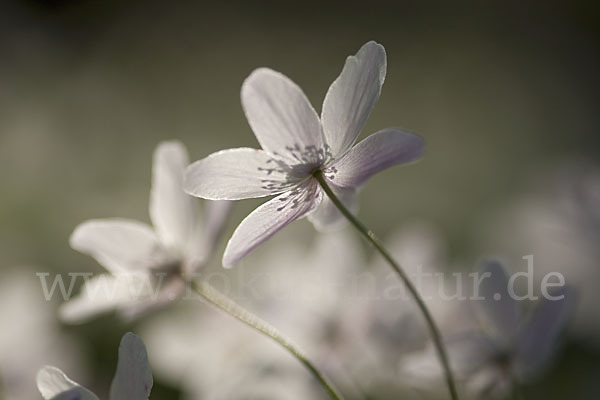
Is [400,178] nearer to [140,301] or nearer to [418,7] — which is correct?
[140,301]

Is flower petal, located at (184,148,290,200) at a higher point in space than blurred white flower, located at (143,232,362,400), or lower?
higher

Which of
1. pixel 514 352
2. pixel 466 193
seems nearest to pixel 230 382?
pixel 514 352

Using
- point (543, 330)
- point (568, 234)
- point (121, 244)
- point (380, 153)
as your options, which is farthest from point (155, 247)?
point (568, 234)

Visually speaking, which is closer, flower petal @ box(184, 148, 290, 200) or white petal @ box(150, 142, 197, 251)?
flower petal @ box(184, 148, 290, 200)

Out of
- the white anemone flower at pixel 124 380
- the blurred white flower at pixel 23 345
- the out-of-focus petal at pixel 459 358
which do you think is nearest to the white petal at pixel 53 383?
the white anemone flower at pixel 124 380

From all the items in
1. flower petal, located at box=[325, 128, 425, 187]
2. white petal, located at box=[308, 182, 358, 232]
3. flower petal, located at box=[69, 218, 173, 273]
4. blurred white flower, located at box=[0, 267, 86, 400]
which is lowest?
blurred white flower, located at box=[0, 267, 86, 400]

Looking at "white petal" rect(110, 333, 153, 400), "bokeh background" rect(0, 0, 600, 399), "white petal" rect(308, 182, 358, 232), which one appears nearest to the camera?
"white petal" rect(110, 333, 153, 400)

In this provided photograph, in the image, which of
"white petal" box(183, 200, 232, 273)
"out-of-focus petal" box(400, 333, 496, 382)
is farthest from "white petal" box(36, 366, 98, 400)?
"out-of-focus petal" box(400, 333, 496, 382)

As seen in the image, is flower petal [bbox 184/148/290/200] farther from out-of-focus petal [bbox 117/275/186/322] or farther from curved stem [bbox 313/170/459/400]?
out-of-focus petal [bbox 117/275/186/322]
